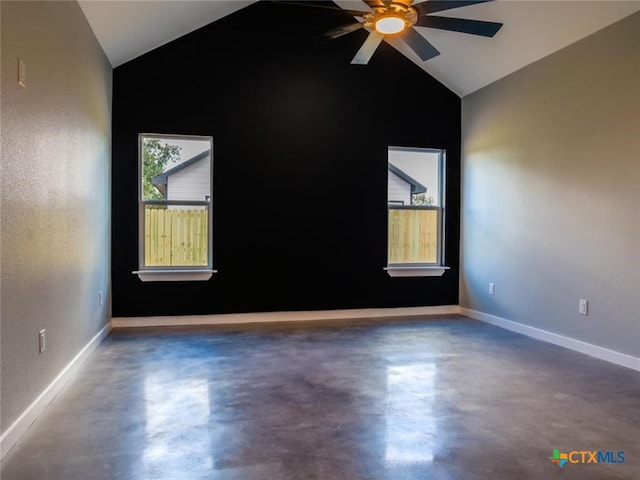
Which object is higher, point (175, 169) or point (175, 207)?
point (175, 169)

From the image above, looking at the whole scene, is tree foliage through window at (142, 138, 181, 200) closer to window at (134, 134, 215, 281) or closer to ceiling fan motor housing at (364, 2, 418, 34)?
window at (134, 134, 215, 281)

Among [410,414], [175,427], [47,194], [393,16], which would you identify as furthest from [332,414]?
[393,16]

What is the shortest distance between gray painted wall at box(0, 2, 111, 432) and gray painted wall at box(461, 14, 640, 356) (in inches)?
155

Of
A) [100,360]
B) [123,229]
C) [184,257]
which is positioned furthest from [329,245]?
[100,360]

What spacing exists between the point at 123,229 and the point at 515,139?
4.15 meters

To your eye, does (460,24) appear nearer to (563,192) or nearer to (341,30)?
(341,30)

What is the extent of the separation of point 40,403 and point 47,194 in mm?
1153

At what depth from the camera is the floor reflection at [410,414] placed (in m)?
1.92

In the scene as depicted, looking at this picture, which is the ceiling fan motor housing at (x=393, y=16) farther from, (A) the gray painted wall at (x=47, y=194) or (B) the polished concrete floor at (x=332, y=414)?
(B) the polished concrete floor at (x=332, y=414)

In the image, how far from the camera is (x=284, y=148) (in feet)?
15.7

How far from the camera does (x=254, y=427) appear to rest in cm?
216

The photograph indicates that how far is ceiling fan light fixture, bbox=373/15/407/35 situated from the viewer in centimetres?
306

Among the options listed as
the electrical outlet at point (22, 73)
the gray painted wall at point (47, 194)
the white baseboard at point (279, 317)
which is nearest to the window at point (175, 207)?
the white baseboard at point (279, 317)

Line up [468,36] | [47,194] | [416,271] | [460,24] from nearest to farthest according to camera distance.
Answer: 1. [47,194]
2. [460,24]
3. [468,36]
4. [416,271]
